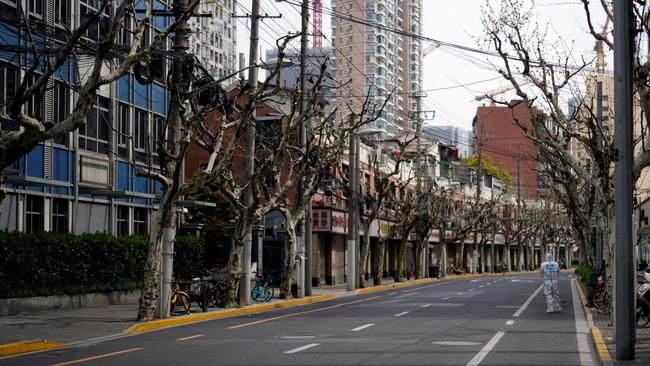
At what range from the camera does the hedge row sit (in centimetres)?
2288

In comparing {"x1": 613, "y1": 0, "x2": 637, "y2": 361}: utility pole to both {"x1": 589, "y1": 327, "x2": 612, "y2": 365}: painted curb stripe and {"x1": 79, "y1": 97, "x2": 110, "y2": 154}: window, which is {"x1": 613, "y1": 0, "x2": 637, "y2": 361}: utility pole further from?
{"x1": 79, "y1": 97, "x2": 110, "y2": 154}: window

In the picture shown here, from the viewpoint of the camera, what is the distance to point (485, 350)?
14.8m

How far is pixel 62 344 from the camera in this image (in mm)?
16344

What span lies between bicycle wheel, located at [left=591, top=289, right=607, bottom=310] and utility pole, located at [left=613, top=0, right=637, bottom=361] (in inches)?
506

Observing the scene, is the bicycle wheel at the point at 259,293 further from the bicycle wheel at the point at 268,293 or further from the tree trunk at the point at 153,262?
the tree trunk at the point at 153,262

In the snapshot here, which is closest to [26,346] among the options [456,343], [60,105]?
[456,343]

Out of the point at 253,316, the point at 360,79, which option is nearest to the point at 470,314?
the point at 253,316

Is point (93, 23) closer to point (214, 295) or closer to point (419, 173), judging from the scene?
point (214, 295)

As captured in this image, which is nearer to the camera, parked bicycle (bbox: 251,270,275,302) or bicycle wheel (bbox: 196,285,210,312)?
bicycle wheel (bbox: 196,285,210,312)

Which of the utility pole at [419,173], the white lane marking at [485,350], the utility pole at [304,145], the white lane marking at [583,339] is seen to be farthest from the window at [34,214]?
the utility pole at [419,173]

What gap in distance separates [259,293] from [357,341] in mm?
14346

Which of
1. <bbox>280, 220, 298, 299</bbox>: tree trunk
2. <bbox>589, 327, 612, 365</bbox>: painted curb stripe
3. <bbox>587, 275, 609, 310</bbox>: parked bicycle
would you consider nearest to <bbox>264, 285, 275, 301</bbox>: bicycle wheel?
<bbox>280, 220, 298, 299</bbox>: tree trunk

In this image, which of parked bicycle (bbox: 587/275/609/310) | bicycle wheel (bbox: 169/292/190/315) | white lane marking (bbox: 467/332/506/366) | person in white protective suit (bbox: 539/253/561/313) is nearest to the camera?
white lane marking (bbox: 467/332/506/366)

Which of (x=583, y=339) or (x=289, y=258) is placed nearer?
(x=583, y=339)
